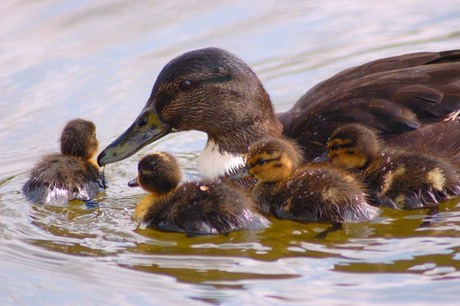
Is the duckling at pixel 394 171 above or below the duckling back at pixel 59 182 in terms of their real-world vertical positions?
below

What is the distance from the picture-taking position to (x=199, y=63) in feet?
28.1

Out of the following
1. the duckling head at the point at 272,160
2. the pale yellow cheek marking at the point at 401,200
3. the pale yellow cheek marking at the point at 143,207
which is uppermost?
the duckling head at the point at 272,160

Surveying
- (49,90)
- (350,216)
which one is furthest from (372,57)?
(350,216)

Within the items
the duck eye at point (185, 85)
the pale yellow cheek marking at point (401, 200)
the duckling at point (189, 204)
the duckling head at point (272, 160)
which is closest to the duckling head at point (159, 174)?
the duckling at point (189, 204)

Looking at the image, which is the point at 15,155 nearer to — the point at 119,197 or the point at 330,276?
the point at 119,197

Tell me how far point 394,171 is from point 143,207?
64.8 inches

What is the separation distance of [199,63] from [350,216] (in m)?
1.66

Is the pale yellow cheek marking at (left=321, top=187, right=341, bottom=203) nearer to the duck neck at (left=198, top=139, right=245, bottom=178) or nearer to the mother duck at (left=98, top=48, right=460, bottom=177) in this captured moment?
the mother duck at (left=98, top=48, right=460, bottom=177)

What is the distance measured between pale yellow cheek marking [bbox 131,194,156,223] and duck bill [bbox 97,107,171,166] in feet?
2.20

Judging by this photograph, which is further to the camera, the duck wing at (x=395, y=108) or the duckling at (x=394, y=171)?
the duck wing at (x=395, y=108)

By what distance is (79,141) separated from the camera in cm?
873

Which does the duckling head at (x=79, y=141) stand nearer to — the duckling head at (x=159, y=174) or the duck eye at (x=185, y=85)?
the duck eye at (x=185, y=85)

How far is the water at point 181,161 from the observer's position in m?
6.85

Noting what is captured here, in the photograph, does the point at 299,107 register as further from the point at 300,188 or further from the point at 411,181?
the point at 411,181
